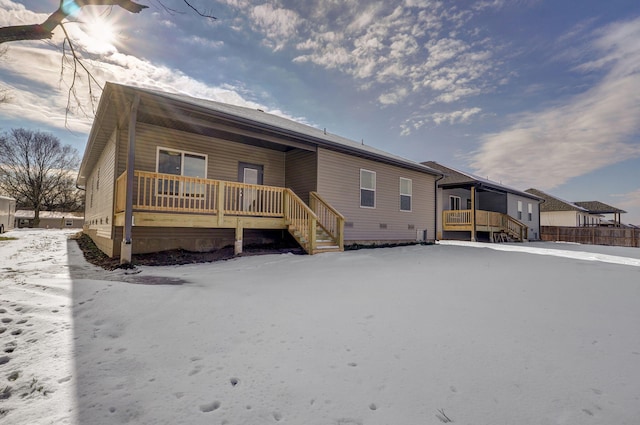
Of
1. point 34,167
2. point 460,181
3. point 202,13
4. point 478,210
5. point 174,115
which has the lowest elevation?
point 478,210

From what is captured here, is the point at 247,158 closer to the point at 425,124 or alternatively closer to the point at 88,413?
the point at 88,413

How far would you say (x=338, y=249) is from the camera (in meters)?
8.91

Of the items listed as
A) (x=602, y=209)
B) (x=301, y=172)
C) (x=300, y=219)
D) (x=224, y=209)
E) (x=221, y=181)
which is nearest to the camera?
(x=221, y=181)

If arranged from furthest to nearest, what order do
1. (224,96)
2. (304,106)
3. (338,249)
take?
(304,106)
(224,96)
(338,249)

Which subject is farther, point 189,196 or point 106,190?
point 106,190

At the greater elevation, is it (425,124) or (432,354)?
(425,124)

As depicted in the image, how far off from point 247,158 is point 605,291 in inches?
365

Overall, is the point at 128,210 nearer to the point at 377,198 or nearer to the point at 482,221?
the point at 377,198

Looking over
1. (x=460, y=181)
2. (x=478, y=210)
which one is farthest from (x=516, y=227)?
(x=460, y=181)

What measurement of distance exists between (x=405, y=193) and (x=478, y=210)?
698cm

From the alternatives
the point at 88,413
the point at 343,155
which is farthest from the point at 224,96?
the point at 88,413

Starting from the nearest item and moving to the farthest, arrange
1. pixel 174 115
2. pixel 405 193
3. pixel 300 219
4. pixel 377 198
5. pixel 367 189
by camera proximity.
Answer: pixel 174 115 → pixel 300 219 → pixel 367 189 → pixel 377 198 → pixel 405 193

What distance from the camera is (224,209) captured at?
7828 millimetres

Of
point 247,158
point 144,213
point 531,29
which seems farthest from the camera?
point 531,29
